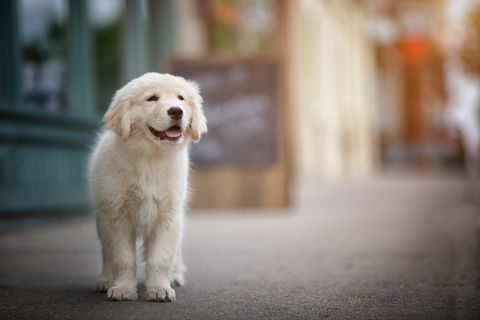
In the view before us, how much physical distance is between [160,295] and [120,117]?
91 cm

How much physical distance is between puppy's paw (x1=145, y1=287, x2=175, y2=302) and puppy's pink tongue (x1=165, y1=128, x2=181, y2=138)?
76 centimetres

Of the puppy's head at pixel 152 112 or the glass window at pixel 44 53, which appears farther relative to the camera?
the glass window at pixel 44 53

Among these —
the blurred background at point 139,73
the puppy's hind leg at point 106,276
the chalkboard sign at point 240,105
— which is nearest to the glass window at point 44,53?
the blurred background at point 139,73

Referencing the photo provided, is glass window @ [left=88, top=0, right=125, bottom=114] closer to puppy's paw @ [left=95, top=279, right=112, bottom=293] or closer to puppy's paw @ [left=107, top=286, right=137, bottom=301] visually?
puppy's paw @ [left=95, top=279, right=112, bottom=293]

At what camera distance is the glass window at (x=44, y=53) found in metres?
8.57

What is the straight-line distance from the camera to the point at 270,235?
7.91m

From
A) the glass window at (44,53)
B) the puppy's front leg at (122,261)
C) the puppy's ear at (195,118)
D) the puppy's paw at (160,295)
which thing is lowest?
the puppy's paw at (160,295)

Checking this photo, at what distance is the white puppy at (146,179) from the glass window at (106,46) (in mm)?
6036

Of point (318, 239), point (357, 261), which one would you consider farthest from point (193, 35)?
point (357, 261)

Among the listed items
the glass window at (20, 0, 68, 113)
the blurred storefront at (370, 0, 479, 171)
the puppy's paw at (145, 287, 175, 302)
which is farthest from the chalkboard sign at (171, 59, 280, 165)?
the blurred storefront at (370, 0, 479, 171)

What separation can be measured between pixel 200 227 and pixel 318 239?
5.02ft

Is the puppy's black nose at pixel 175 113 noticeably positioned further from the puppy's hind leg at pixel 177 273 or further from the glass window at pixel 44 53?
the glass window at pixel 44 53

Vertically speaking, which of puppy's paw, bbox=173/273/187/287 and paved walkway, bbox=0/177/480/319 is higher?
puppy's paw, bbox=173/273/187/287

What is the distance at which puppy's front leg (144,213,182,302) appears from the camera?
419cm
